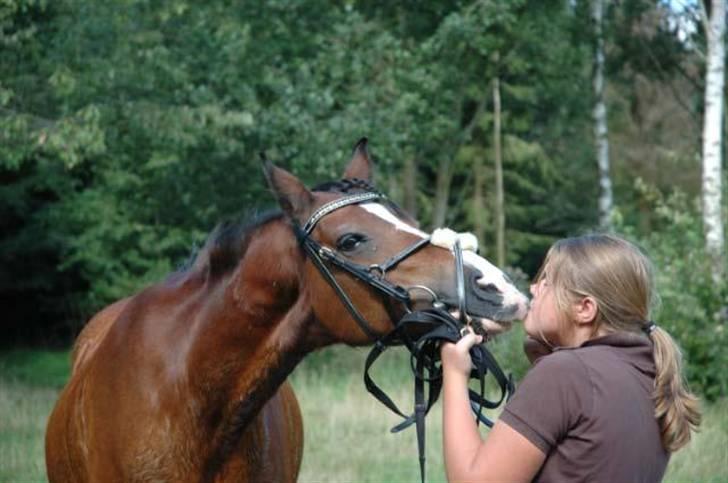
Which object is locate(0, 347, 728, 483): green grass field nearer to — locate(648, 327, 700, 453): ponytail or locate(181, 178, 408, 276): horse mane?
locate(181, 178, 408, 276): horse mane

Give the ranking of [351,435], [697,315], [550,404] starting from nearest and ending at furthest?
[550,404]
[351,435]
[697,315]

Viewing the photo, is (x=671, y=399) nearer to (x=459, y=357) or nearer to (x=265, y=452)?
(x=459, y=357)

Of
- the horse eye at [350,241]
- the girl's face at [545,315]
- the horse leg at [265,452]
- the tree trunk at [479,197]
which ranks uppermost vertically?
the girl's face at [545,315]

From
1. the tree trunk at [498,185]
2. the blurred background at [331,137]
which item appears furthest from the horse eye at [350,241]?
the tree trunk at [498,185]

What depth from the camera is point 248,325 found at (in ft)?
12.5

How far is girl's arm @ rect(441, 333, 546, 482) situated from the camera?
2604 mm

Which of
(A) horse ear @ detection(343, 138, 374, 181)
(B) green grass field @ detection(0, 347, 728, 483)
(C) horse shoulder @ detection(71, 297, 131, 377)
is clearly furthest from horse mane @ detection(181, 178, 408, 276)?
(B) green grass field @ detection(0, 347, 728, 483)

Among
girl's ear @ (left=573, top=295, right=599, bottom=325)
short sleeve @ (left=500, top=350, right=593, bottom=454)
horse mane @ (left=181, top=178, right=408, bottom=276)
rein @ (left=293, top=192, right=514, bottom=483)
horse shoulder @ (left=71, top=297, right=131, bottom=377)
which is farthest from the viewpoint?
horse shoulder @ (left=71, top=297, right=131, bottom=377)

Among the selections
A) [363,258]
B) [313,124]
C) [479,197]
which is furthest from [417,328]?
[479,197]

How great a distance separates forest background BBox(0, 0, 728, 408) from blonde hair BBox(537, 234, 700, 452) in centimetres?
871

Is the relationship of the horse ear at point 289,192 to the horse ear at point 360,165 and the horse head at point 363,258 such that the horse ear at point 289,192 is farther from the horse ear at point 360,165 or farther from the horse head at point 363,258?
the horse ear at point 360,165

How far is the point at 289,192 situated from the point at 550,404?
55.9 inches

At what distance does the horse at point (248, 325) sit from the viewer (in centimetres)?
359

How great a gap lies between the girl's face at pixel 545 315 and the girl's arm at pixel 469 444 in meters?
0.18
